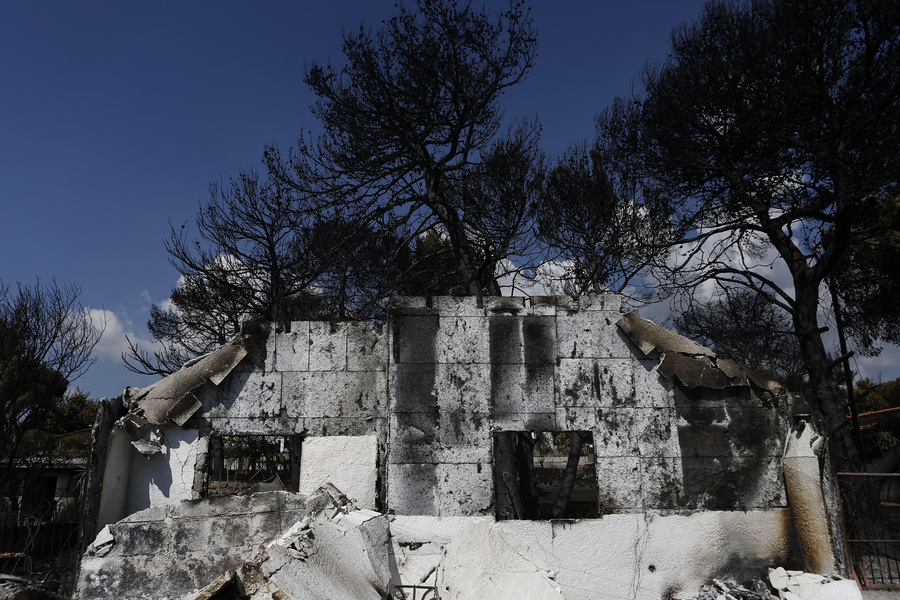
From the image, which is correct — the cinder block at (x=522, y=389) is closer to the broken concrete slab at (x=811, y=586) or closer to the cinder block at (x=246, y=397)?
the cinder block at (x=246, y=397)

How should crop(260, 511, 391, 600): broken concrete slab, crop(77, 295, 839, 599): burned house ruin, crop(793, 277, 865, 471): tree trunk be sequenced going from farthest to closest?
1. crop(793, 277, 865, 471): tree trunk
2. crop(77, 295, 839, 599): burned house ruin
3. crop(260, 511, 391, 600): broken concrete slab

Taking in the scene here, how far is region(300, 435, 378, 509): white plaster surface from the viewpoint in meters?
5.59

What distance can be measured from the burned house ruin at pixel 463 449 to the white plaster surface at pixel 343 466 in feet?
0.06

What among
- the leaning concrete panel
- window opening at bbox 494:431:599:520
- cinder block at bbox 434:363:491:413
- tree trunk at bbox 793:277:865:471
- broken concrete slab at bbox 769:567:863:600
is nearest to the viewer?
the leaning concrete panel

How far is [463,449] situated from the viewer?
5594 mm

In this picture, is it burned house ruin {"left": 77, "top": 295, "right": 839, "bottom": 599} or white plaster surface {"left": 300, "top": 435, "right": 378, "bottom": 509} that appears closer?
burned house ruin {"left": 77, "top": 295, "right": 839, "bottom": 599}

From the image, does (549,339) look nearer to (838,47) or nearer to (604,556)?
(604,556)

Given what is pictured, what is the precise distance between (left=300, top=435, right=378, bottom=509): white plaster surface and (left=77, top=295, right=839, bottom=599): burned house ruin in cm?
2

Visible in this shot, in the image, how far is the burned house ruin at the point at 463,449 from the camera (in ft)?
17.1

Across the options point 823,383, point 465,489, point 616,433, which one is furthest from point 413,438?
point 823,383

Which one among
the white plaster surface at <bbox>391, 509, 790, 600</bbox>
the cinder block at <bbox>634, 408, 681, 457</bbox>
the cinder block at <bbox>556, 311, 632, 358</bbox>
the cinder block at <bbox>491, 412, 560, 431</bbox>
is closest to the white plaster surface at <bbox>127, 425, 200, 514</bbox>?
the white plaster surface at <bbox>391, 509, 790, 600</bbox>

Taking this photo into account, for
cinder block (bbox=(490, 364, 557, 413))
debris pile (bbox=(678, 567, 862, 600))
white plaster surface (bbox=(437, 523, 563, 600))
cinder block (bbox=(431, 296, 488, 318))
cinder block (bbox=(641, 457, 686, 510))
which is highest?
cinder block (bbox=(431, 296, 488, 318))

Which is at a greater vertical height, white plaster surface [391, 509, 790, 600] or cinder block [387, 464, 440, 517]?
cinder block [387, 464, 440, 517]

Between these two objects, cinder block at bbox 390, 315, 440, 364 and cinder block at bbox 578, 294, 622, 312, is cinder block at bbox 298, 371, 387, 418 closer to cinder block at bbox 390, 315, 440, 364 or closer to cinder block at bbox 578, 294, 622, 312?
cinder block at bbox 390, 315, 440, 364
